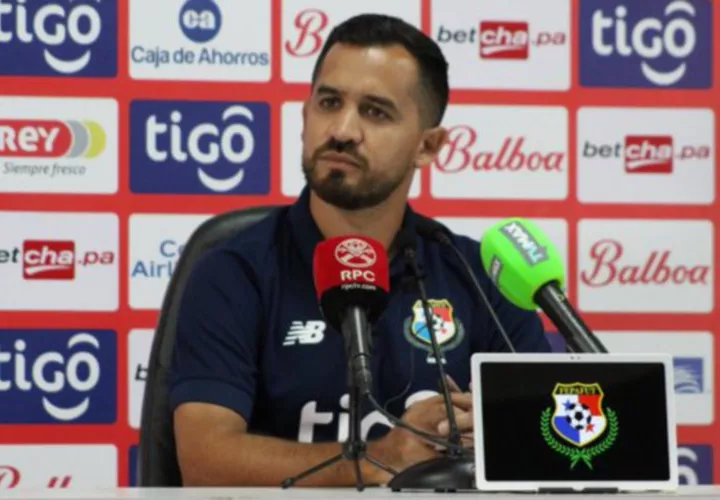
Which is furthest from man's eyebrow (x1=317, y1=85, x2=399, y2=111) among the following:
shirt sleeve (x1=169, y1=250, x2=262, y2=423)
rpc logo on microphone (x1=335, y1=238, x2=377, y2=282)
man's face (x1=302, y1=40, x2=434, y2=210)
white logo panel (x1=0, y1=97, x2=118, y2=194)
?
white logo panel (x1=0, y1=97, x2=118, y2=194)

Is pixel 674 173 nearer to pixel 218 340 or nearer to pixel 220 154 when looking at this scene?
pixel 220 154

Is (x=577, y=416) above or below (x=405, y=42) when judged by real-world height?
below

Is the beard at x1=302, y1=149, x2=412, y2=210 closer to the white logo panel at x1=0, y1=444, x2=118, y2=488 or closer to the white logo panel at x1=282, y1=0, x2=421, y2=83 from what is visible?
the white logo panel at x1=282, y1=0, x2=421, y2=83

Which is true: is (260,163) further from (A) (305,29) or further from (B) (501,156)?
(B) (501,156)

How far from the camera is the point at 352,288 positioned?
1.71m

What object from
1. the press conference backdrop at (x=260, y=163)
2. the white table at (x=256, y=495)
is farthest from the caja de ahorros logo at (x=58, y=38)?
the white table at (x=256, y=495)

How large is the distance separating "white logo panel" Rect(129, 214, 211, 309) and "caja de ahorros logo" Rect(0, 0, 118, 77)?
348mm

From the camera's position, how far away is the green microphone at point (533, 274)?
1736 millimetres

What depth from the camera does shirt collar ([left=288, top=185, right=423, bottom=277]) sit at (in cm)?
244

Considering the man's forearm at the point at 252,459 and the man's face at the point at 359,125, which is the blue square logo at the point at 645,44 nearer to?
the man's face at the point at 359,125

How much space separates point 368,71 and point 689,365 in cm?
132

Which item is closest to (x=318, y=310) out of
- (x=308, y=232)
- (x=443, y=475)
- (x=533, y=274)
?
(x=308, y=232)

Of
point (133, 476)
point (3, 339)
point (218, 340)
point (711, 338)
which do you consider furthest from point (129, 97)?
point (711, 338)

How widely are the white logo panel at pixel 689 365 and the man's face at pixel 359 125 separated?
3.53ft
